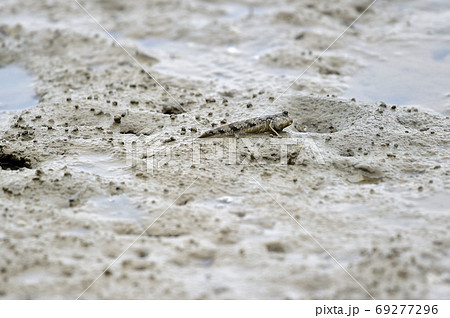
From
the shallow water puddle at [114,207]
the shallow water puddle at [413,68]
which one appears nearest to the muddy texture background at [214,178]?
the shallow water puddle at [114,207]

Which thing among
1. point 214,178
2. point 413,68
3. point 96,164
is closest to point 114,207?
point 96,164

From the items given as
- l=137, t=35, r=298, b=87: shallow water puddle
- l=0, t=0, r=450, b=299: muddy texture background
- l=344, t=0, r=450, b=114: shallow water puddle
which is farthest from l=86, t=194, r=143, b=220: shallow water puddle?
l=344, t=0, r=450, b=114: shallow water puddle

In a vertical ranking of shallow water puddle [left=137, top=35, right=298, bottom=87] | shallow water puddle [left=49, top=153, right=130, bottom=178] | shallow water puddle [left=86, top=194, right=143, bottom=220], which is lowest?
shallow water puddle [left=86, top=194, right=143, bottom=220]

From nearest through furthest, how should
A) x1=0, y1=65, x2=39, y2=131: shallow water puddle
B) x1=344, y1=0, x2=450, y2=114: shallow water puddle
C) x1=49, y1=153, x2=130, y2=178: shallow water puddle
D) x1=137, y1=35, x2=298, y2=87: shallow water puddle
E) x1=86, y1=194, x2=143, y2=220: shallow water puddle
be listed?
x1=86, y1=194, x2=143, y2=220: shallow water puddle → x1=49, y1=153, x2=130, y2=178: shallow water puddle → x1=0, y1=65, x2=39, y2=131: shallow water puddle → x1=344, y1=0, x2=450, y2=114: shallow water puddle → x1=137, y1=35, x2=298, y2=87: shallow water puddle

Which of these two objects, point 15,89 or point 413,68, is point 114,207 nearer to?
point 15,89

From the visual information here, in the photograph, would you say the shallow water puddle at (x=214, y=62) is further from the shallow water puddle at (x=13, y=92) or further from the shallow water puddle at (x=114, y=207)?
the shallow water puddle at (x=114, y=207)

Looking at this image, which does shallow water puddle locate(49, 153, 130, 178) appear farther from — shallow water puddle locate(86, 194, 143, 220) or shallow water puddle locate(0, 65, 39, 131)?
shallow water puddle locate(0, 65, 39, 131)
